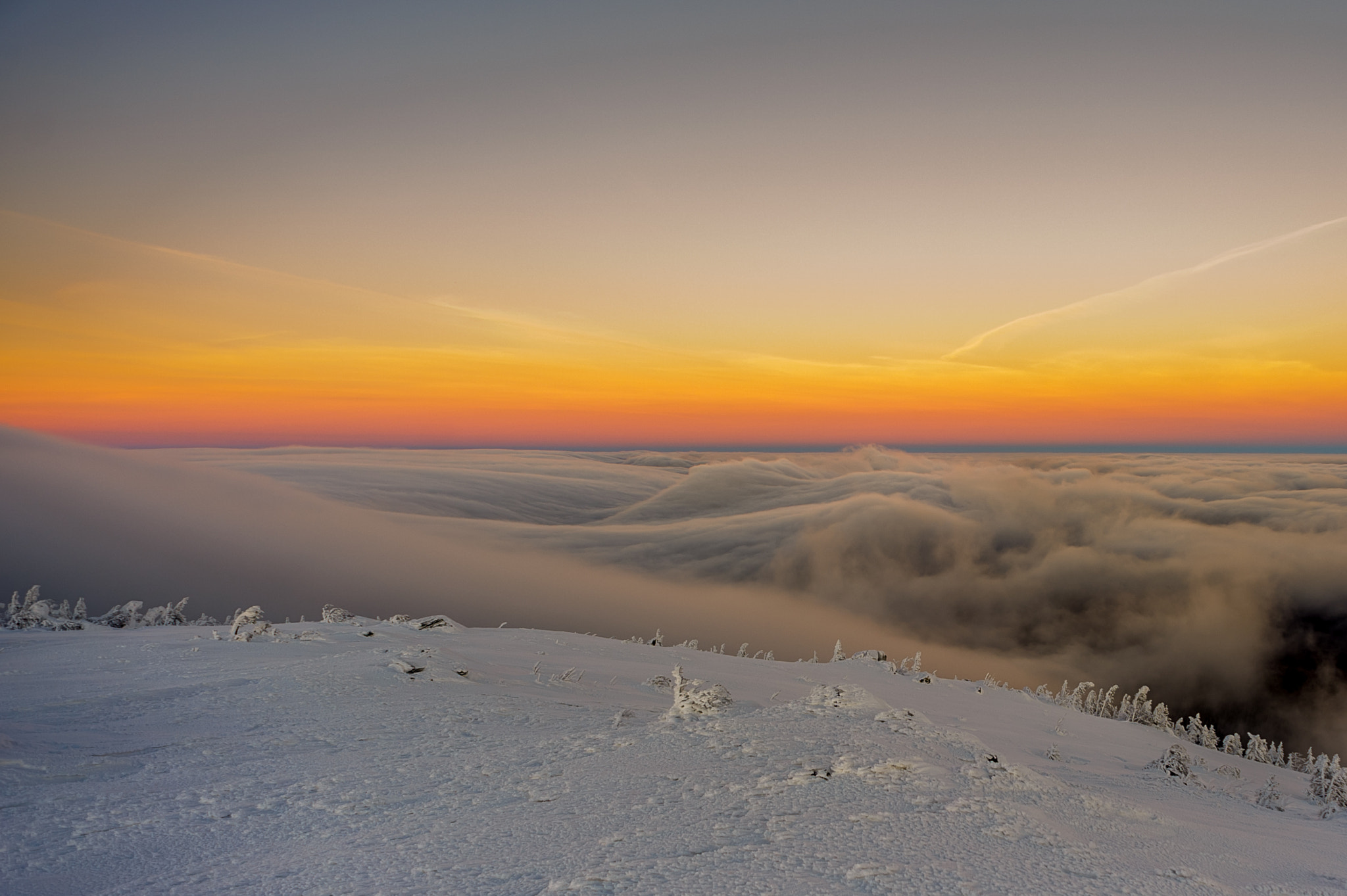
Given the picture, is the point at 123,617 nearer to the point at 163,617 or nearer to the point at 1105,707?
the point at 163,617

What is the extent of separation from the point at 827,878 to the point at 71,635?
11.3 meters

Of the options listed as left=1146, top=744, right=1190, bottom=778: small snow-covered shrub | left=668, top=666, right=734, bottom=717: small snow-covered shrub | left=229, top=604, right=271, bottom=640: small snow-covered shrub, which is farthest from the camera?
left=229, top=604, right=271, bottom=640: small snow-covered shrub

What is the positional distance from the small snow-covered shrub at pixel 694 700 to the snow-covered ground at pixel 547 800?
178 mm

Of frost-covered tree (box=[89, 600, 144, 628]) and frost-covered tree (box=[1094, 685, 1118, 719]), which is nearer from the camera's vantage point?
frost-covered tree (box=[89, 600, 144, 628])

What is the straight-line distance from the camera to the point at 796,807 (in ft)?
10.9

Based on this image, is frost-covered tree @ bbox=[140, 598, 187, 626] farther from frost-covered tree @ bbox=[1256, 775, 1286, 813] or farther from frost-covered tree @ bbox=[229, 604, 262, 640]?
frost-covered tree @ bbox=[1256, 775, 1286, 813]

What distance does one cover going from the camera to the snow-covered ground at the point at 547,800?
2.68m

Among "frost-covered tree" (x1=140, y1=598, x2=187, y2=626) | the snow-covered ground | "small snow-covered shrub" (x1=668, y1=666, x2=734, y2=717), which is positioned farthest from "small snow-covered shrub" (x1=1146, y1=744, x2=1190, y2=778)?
"frost-covered tree" (x1=140, y1=598, x2=187, y2=626)

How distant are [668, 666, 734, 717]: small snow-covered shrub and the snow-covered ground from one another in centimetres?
18

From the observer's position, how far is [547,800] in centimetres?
357

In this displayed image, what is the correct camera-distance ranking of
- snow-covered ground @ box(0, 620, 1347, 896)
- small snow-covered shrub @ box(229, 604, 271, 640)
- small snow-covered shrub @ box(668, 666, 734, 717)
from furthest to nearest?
small snow-covered shrub @ box(229, 604, 271, 640), small snow-covered shrub @ box(668, 666, 734, 717), snow-covered ground @ box(0, 620, 1347, 896)

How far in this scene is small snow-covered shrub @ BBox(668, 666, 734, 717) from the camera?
5367 millimetres

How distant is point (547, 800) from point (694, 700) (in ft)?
7.12

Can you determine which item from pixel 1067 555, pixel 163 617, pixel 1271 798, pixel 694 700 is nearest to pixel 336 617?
pixel 163 617
